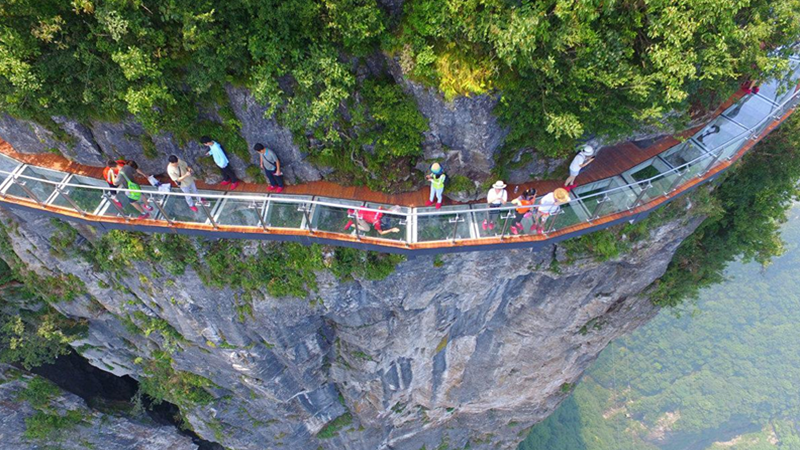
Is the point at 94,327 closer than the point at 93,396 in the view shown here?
Yes

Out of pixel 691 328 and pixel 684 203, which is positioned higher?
pixel 691 328

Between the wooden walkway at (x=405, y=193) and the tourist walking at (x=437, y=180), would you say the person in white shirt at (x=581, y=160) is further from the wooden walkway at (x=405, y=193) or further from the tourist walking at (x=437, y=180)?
the tourist walking at (x=437, y=180)

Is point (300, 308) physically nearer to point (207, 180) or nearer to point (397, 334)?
point (397, 334)

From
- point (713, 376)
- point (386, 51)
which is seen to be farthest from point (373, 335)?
point (713, 376)

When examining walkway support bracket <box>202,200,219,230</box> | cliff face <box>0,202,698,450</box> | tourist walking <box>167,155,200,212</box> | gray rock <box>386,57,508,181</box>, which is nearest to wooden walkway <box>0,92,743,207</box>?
tourist walking <box>167,155,200,212</box>

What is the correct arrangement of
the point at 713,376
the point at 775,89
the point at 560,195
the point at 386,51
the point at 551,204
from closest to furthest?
the point at 386,51 < the point at 560,195 < the point at 551,204 < the point at 775,89 < the point at 713,376

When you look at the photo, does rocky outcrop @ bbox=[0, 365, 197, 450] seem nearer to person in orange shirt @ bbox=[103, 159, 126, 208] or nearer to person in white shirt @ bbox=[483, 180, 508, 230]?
person in orange shirt @ bbox=[103, 159, 126, 208]

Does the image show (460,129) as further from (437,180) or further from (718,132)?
(718,132)

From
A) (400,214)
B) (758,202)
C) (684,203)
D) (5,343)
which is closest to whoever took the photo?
(400,214)

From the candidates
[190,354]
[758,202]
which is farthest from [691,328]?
[190,354]
